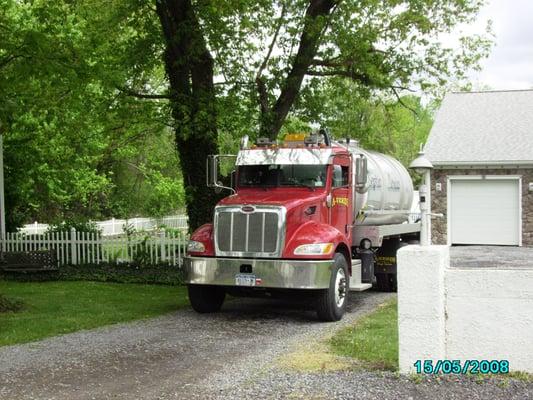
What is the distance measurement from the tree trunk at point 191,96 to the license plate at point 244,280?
4.92m

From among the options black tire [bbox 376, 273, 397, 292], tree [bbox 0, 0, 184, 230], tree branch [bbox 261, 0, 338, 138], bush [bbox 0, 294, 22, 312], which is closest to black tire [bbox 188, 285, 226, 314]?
bush [bbox 0, 294, 22, 312]

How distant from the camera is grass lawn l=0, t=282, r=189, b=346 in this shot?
10242 mm

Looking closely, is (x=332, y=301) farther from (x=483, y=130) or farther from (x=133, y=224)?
(x=133, y=224)

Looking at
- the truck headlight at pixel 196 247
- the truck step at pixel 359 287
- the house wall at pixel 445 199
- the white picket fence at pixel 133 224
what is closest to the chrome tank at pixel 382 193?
the truck step at pixel 359 287

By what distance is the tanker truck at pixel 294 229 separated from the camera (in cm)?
1050

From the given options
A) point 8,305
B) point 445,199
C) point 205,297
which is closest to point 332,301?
point 205,297

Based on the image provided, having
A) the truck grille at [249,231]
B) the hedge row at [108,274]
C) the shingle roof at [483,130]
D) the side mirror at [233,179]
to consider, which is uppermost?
the shingle roof at [483,130]

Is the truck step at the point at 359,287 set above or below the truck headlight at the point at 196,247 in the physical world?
below

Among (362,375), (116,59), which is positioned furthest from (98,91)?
(362,375)

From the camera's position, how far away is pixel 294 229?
35.1 ft

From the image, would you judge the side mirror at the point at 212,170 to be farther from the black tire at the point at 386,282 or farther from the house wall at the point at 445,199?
the house wall at the point at 445,199

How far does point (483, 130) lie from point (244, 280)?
16.5 meters

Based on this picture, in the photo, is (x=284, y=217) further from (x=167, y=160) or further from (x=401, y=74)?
(x=167, y=160)

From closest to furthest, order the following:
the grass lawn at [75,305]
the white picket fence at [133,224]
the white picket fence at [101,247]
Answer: the grass lawn at [75,305]
the white picket fence at [101,247]
the white picket fence at [133,224]
